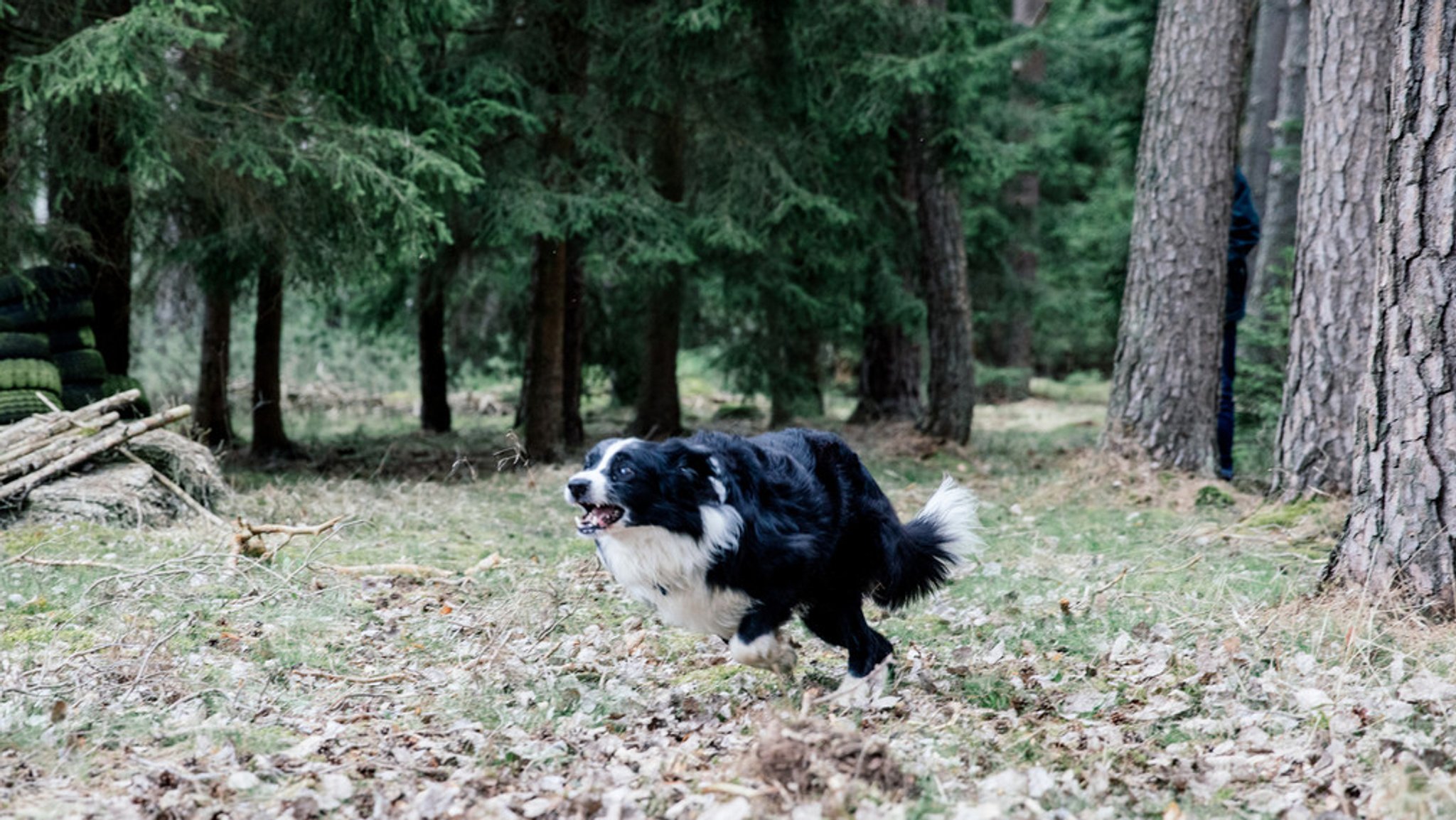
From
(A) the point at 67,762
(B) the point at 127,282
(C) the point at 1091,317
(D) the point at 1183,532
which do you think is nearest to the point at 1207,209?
(D) the point at 1183,532

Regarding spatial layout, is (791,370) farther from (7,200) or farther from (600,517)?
(600,517)

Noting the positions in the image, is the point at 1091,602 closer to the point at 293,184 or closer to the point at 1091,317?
the point at 293,184

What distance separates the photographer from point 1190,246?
31.6 feet

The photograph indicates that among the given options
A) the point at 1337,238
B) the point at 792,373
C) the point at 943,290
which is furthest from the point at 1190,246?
the point at 792,373

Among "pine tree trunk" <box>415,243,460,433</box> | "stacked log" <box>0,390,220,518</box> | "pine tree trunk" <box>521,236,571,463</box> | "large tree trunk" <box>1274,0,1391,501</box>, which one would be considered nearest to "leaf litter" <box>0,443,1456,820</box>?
"stacked log" <box>0,390,220,518</box>

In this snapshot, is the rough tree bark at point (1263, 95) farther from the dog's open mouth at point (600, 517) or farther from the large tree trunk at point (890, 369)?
the dog's open mouth at point (600, 517)

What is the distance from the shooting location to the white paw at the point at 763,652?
4.57 m

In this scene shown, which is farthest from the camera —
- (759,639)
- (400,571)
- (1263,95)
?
→ (1263,95)

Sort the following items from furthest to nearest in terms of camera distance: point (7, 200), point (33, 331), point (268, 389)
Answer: point (268, 389)
point (33, 331)
point (7, 200)

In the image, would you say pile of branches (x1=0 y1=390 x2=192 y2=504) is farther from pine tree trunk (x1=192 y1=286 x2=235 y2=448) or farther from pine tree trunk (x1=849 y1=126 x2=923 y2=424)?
pine tree trunk (x1=849 y1=126 x2=923 y2=424)

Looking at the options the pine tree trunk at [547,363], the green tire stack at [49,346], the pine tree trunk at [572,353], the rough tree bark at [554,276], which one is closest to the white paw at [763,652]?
the green tire stack at [49,346]

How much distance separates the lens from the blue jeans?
10.1m

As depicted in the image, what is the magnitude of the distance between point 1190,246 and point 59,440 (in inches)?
333

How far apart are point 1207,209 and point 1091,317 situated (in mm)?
12007
